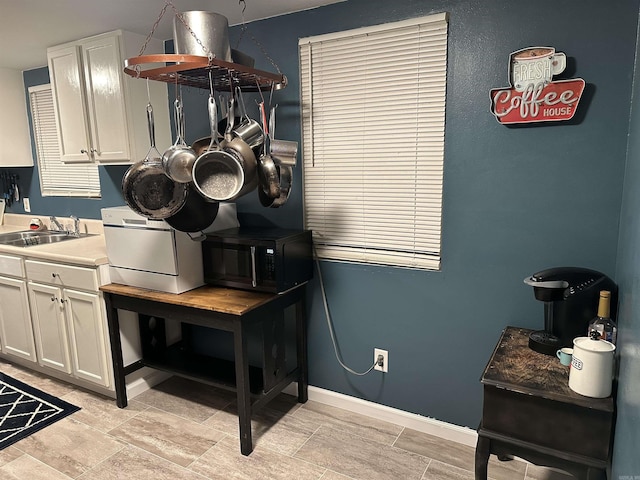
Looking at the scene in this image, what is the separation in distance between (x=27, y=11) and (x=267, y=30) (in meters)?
1.25

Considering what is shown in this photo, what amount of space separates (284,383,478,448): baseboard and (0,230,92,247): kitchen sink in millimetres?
2231

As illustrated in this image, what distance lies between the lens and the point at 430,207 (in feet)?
7.21

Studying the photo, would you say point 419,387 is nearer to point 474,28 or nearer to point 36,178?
point 474,28

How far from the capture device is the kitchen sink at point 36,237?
353 cm

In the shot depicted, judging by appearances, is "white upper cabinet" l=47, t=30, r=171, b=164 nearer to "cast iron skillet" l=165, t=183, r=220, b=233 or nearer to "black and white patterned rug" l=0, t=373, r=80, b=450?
"cast iron skillet" l=165, t=183, r=220, b=233

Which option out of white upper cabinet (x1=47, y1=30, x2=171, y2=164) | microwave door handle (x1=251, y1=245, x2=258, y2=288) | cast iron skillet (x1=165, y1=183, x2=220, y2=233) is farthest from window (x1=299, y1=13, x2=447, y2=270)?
white upper cabinet (x1=47, y1=30, x2=171, y2=164)

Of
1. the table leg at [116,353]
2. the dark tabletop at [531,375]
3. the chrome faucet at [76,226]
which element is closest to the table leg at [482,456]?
the dark tabletop at [531,375]

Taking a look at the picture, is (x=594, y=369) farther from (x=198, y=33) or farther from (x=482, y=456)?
(x=198, y=33)

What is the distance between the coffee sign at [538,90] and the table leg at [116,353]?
2316mm

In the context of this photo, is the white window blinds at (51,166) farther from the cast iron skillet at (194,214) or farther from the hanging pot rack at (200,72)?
the hanging pot rack at (200,72)

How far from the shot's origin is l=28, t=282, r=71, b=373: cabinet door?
9.11ft

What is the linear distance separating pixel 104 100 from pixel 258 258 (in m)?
1.53

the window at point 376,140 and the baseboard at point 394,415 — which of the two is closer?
the window at point 376,140

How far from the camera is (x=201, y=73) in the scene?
1.95m
